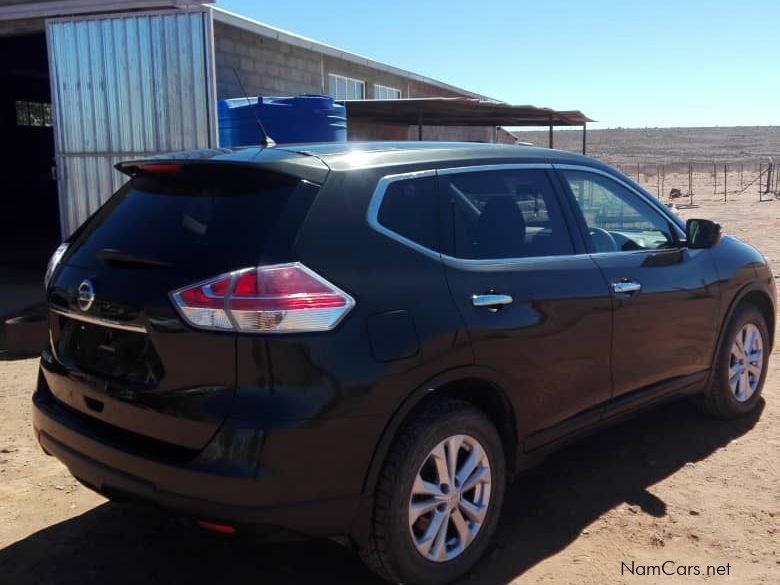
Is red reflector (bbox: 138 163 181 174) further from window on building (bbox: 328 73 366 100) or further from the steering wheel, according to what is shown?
window on building (bbox: 328 73 366 100)

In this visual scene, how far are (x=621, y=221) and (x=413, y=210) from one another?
2221 millimetres

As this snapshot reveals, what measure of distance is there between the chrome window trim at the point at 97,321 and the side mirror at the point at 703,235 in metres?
3.22

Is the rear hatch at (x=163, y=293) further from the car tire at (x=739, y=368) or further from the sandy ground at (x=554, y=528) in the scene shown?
the car tire at (x=739, y=368)

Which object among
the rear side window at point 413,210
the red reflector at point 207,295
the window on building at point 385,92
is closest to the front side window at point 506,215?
the rear side window at point 413,210

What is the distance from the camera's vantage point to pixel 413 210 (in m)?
3.10

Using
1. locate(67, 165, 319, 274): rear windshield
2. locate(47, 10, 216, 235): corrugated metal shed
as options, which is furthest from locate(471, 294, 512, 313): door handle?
locate(47, 10, 216, 235): corrugated metal shed

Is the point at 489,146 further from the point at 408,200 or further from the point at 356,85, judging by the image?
the point at 356,85

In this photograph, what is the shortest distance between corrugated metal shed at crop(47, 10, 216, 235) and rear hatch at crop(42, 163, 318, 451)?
6.05m

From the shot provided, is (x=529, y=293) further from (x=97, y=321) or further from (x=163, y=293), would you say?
(x=97, y=321)

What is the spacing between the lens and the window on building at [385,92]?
54.3 feet

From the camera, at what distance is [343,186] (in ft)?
9.39

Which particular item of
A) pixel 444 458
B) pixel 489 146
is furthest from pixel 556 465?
pixel 489 146

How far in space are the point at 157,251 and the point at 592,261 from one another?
2103 mm

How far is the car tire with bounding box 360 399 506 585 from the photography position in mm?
2826
